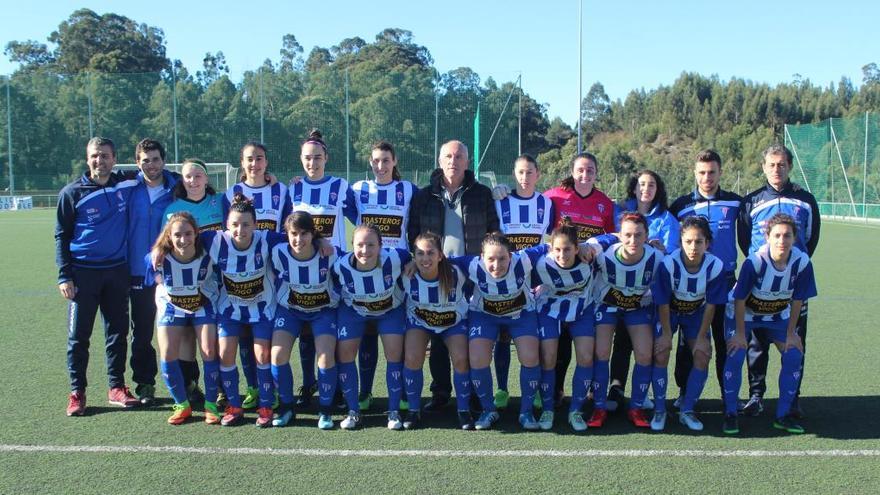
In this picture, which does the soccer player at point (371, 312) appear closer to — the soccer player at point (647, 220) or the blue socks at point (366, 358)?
the blue socks at point (366, 358)

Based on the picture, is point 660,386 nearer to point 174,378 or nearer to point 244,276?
point 244,276

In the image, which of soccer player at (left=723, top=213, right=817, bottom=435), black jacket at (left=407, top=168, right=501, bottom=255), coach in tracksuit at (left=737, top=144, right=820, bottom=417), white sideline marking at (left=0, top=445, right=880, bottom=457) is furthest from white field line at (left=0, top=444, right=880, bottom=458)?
black jacket at (left=407, top=168, right=501, bottom=255)

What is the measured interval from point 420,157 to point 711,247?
72.0ft

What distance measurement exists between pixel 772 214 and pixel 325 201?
103 inches

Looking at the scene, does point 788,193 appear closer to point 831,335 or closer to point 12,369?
point 831,335

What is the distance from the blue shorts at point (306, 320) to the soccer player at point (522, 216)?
39.1 inches

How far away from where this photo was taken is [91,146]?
4012 mm

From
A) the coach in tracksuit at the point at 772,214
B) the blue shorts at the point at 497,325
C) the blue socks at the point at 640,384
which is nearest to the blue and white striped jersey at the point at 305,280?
the blue shorts at the point at 497,325

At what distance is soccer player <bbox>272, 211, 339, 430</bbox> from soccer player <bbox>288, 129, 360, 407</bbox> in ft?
1.13

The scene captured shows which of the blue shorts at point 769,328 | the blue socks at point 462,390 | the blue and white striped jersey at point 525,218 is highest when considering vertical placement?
the blue and white striped jersey at point 525,218

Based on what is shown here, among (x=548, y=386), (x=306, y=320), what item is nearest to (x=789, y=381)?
(x=548, y=386)

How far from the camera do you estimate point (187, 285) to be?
3738 millimetres

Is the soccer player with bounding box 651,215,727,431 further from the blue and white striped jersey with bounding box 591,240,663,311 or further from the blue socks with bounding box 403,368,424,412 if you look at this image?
the blue socks with bounding box 403,368,424,412

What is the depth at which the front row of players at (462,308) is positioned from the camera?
3678 mm
